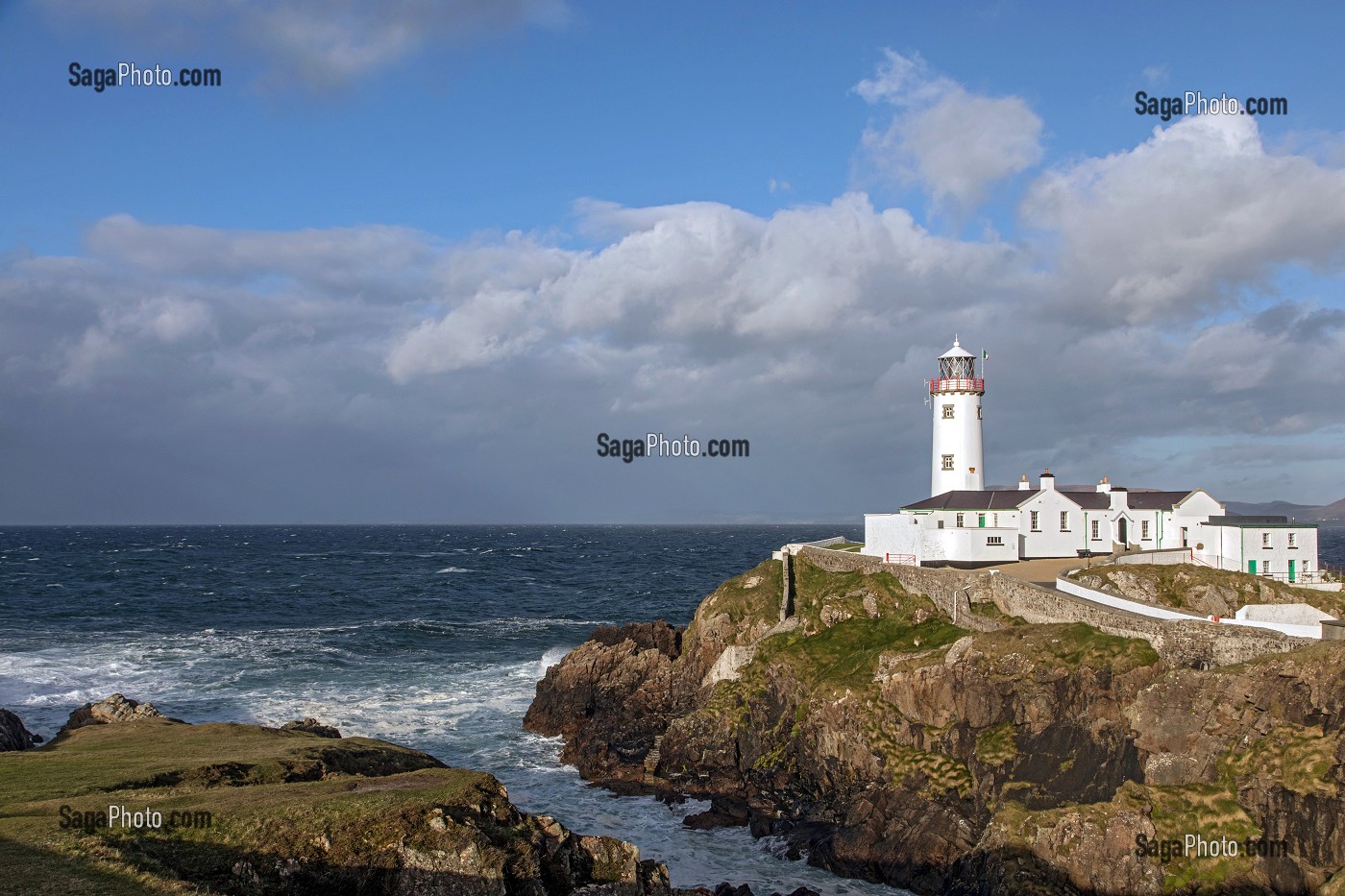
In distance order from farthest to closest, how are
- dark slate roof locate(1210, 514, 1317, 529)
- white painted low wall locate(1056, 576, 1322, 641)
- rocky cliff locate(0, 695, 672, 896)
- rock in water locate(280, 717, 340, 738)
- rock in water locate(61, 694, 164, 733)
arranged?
dark slate roof locate(1210, 514, 1317, 529)
rock in water locate(61, 694, 164, 733)
rock in water locate(280, 717, 340, 738)
white painted low wall locate(1056, 576, 1322, 641)
rocky cliff locate(0, 695, 672, 896)

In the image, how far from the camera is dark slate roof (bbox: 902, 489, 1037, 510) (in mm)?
52875

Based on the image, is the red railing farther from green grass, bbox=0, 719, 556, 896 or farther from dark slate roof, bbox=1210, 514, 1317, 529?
green grass, bbox=0, 719, 556, 896

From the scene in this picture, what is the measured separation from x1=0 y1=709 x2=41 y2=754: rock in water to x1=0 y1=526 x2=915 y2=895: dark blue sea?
1006cm

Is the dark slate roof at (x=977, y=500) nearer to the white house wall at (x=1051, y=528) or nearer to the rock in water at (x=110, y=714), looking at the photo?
the white house wall at (x=1051, y=528)

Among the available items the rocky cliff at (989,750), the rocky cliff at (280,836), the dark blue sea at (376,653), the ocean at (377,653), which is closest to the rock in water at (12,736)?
the ocean at (377,653)

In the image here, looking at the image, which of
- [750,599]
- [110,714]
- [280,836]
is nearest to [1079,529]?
[750,599]

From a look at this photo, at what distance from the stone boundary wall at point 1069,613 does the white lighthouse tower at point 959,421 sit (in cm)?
1328

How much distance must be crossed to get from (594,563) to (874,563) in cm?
10238

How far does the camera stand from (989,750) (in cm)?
3228

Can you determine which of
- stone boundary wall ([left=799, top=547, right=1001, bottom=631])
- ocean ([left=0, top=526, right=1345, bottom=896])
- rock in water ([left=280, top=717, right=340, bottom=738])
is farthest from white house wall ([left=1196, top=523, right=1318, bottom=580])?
rock in water ([left=280, top=717, right=340, bottom=738])

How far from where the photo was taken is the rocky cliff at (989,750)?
83.8 feet

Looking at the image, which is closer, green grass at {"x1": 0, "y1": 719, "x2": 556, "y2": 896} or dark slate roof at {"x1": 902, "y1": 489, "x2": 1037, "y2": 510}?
green grass at {"x1": 0, "y1": 719, "x2": 556, "y2": 896}

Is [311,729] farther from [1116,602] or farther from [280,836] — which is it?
[1116,602]

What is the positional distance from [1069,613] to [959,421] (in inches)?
1036
